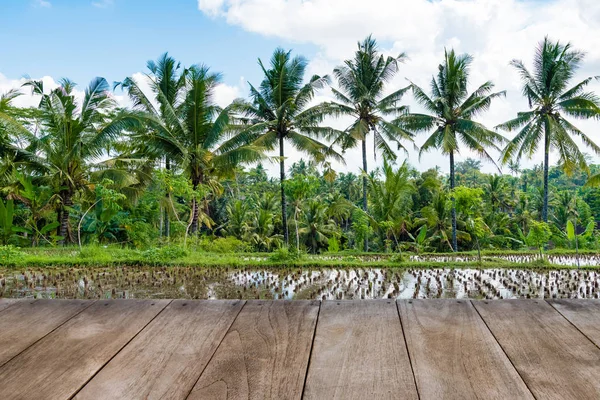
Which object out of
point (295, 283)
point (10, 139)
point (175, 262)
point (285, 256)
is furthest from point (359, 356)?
point (10, 139)

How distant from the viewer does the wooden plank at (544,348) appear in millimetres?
986

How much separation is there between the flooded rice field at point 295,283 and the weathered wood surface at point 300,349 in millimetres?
4301

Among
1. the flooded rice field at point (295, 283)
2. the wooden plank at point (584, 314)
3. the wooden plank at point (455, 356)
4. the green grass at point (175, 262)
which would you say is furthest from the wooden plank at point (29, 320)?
the green grass at point (175, 262)

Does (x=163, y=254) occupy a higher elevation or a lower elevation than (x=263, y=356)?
lower

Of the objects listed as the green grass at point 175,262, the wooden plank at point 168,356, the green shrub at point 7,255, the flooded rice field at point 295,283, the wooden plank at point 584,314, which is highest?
the wooden plank at point 584,314

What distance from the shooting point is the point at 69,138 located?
47.8ft

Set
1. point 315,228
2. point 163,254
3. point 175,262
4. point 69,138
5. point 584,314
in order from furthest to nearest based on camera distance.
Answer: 1. point 315,228
2. point 69,138
3. point 163,254
4. point 175,262
5. point 584,314

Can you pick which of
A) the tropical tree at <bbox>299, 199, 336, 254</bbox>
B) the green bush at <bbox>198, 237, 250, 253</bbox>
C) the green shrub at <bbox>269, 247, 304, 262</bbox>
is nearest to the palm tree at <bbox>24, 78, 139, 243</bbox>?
the green bush at <bbox>198, 237, 250, 253</bbox>

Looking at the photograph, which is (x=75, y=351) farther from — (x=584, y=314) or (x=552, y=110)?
(x=552, y=110)

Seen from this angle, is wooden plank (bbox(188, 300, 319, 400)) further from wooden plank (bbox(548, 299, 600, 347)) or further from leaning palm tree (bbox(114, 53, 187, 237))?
leaning palm tree (bbox(114, 53, 187, 237))

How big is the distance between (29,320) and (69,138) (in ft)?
48.6

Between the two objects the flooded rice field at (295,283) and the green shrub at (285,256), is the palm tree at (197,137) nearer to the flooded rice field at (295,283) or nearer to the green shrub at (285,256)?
the green shrub at (285,256)

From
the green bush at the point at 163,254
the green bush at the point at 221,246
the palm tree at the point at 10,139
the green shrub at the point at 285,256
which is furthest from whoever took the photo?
the green bush at the point at 221,246

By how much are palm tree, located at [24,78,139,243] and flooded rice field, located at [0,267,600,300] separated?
694 centimetres
